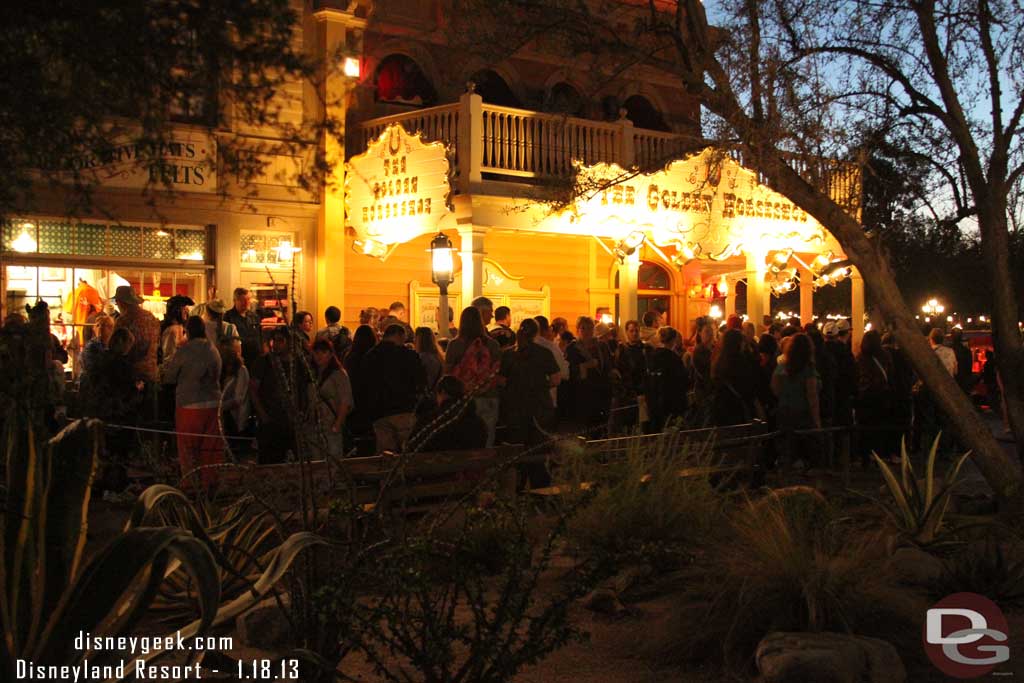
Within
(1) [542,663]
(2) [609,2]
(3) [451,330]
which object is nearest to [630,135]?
(3) [451,330]

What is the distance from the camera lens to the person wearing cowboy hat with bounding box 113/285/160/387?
424 inches

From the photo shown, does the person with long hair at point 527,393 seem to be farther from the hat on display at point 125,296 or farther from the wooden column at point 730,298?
the wooden column at point 730,298

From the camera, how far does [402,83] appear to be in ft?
59.2

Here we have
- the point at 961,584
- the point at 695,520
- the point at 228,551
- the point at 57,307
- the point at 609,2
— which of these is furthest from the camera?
the point at 57,307

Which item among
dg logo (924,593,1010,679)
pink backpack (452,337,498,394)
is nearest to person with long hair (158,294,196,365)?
pink backpack (452,337,498,394)

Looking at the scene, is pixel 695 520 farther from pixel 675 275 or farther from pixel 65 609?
pixel 675 275

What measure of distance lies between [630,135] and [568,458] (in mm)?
9739

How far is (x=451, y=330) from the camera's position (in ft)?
48.8

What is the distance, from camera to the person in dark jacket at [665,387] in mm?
11531

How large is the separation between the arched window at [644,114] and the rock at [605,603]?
49.7 ft

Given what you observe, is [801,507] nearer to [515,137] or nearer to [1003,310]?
[1003,310]

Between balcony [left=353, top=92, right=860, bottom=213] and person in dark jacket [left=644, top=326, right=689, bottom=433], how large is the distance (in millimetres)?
3466

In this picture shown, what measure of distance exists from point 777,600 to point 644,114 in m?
16.1

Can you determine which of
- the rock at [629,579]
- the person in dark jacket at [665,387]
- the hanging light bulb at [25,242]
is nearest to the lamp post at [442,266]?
the person in dark jacket at [665,387]
